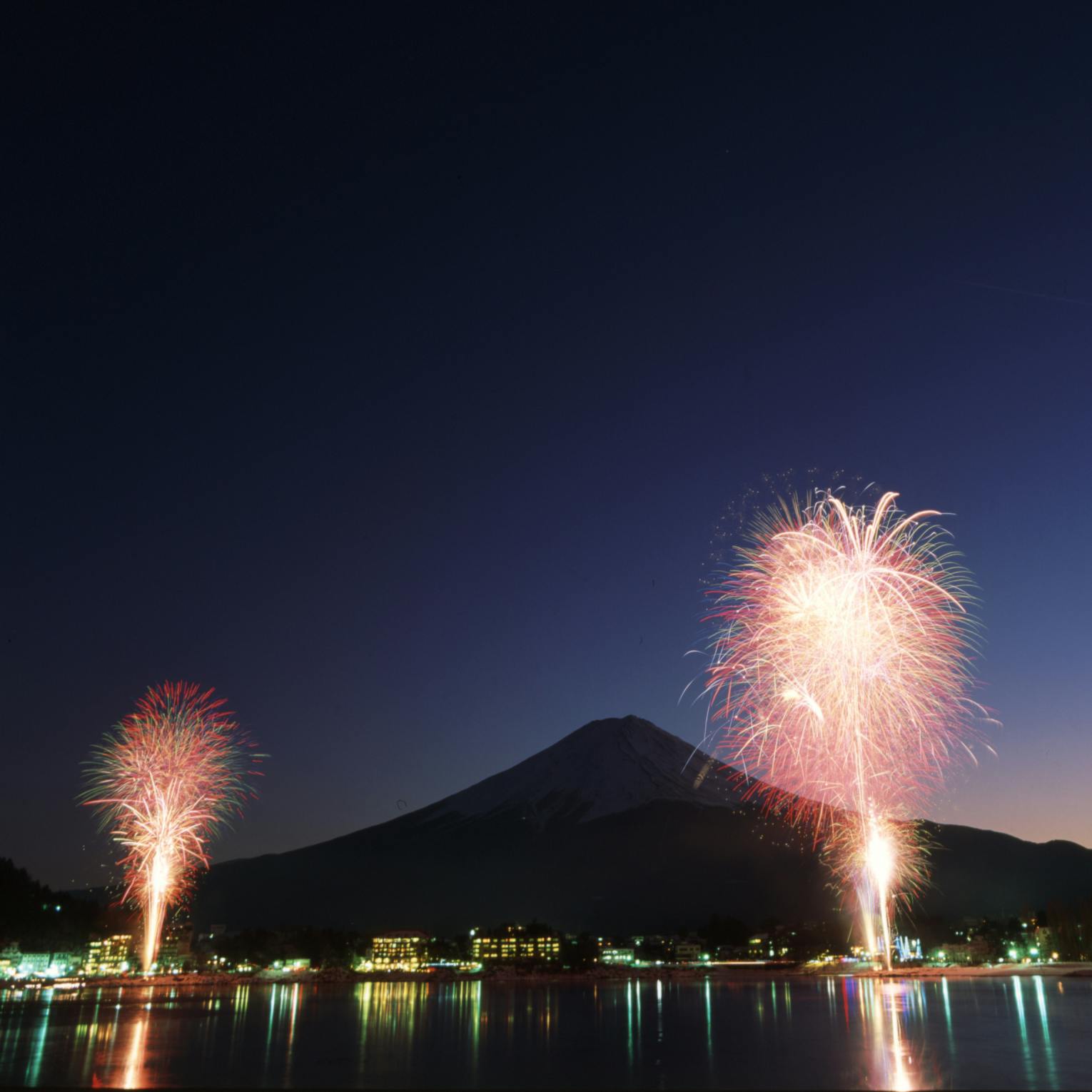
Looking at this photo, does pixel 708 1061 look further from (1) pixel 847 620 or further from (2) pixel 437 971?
(2) pixel 437 971

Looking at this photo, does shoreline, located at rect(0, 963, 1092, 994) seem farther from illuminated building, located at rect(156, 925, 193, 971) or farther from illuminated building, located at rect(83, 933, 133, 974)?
illuminated building, located at rect(156, 925, 193, 971)

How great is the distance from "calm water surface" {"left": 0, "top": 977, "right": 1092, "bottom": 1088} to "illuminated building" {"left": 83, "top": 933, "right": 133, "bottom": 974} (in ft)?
247

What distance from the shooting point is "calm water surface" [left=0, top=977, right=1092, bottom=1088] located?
22.1m

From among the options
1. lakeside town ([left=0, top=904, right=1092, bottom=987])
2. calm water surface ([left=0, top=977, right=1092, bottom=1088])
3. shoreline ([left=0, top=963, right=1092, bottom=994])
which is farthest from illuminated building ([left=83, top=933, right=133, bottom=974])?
calm water surface ([left=0, top=977, right=1092, bottom=1088])

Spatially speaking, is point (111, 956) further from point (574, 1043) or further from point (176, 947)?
point (574, 1043)

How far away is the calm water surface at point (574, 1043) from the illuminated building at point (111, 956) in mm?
75344

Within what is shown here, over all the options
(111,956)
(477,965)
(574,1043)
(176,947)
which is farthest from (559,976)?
(574,1043)

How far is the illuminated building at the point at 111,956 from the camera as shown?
12988 cm

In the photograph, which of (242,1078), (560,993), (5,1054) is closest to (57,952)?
(560,993)

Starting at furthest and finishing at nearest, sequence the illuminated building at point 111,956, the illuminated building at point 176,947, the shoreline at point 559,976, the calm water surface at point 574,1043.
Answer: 1. the illuminated building at point 176,947
2. the illuminated building at point 111,956
3. the shoreline at point 559,976
4. the calm water surface at point 574,1043

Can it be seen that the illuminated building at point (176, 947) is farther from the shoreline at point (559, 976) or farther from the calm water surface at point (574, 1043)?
the calm water surface at point (574, 1043)

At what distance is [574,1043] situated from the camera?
1318 inches

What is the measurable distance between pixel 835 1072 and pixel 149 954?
51.7m

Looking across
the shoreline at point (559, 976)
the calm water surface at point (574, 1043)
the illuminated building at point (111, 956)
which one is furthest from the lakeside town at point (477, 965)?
the calm water surface at point (574, 1043)
